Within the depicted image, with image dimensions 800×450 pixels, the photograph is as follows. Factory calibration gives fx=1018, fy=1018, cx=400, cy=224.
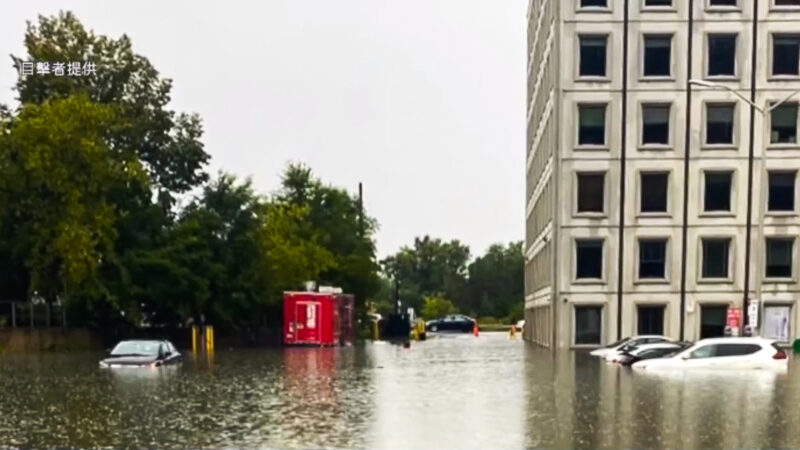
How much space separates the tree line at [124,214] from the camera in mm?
50688

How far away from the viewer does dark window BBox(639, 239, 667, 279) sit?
55656mm

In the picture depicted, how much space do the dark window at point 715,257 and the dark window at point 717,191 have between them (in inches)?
70.9

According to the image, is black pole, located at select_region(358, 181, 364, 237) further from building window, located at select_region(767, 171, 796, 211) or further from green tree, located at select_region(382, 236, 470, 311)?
green tree, located at select_region(382, 236, 470, 311)

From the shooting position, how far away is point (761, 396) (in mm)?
24172

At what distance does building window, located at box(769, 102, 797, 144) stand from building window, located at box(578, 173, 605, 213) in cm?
952

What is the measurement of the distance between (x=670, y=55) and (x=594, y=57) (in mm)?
4118

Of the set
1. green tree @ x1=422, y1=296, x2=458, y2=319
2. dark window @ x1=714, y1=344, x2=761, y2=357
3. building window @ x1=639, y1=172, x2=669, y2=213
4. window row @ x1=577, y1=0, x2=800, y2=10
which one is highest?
window row @ x1=577, y1=0, x2=800, y2=10

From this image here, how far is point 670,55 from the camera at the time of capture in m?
56.0

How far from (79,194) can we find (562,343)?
26477 mm

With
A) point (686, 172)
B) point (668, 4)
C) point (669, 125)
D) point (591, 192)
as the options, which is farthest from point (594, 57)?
point (686, 172)

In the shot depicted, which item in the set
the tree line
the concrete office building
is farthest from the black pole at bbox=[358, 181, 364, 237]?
the concrete office building

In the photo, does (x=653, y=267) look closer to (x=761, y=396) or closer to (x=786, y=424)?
(x=761, y=396)

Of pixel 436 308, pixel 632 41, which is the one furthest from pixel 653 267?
pixel 436 308

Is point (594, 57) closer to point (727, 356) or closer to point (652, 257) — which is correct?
point (652, 257)
